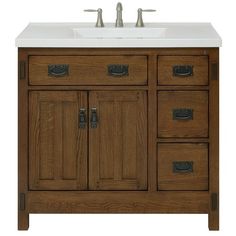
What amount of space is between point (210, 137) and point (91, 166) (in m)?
0.69

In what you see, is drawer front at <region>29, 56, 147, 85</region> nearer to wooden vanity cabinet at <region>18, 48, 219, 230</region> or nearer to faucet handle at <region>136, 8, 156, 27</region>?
wooden vanity cabinet at <region>18, 48, 219, 230</region>

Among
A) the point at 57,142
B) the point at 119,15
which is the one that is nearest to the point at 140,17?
the point at 119,15

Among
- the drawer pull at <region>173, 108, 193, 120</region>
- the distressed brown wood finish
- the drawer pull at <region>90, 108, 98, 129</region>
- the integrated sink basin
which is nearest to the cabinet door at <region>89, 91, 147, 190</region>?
the drawer pull at <region>90, 108, 98, 129</region>

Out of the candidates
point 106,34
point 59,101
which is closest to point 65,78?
point 59,101

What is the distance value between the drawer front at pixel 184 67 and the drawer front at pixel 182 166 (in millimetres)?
386

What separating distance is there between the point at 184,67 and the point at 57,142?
828 mm

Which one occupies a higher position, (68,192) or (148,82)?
(148,82)

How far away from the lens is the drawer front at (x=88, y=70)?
7.32 m

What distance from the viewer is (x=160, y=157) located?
740cm

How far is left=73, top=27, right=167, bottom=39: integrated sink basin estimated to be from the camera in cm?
783

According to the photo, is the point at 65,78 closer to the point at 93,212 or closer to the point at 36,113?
the point at 36,113

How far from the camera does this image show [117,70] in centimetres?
732

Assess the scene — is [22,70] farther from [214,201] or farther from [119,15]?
[214,201]
